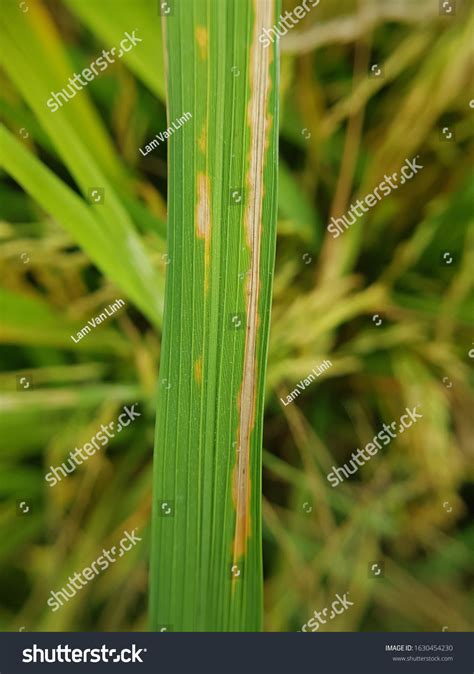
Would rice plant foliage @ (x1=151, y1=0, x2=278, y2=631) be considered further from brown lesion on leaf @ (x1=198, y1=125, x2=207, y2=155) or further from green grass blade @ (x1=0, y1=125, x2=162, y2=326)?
green grass blade @ (x1=0, y1=125, x2=162, y2=326)

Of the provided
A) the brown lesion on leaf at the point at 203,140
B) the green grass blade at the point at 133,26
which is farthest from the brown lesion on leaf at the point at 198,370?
the green grass blade at the point at 133,26

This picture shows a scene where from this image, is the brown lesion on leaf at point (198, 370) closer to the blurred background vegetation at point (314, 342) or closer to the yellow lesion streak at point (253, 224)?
the yellow lesion streak at point (253, 224)

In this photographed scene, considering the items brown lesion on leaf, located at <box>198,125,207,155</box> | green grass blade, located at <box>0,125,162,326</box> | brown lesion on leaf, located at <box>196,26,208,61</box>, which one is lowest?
brown lesion on leaf, located at <box>198,125,207,155</box>

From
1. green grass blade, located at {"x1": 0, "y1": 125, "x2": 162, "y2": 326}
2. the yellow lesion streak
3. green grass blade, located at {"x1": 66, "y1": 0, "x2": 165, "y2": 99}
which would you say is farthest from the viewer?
green grass blade, located at {"x1": 66, "y1": 0, "x2": 165, "y2": 99}

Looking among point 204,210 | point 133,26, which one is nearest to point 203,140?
point 204,210

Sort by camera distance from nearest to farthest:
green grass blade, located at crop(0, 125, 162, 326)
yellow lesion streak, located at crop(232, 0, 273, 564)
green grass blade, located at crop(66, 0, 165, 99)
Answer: yellow lesion streak, located at crop(232, 0, 273, 564)
green grass blade, located at crop(0, 125, 162, 326)
green grass blade, located at crop(66, 0, 165, 99)

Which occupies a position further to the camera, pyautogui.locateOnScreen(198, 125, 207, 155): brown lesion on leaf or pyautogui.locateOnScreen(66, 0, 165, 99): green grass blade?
pyautogui.locateOnScreen(66, 0, 165, 99): green grass blade

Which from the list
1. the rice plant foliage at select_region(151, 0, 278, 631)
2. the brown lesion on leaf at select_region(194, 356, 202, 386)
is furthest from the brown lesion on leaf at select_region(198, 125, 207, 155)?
the brown lesion on leaf at select_region(194, 356, 202, 386)

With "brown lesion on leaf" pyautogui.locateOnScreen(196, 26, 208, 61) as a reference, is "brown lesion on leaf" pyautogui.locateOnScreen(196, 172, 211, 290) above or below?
below
